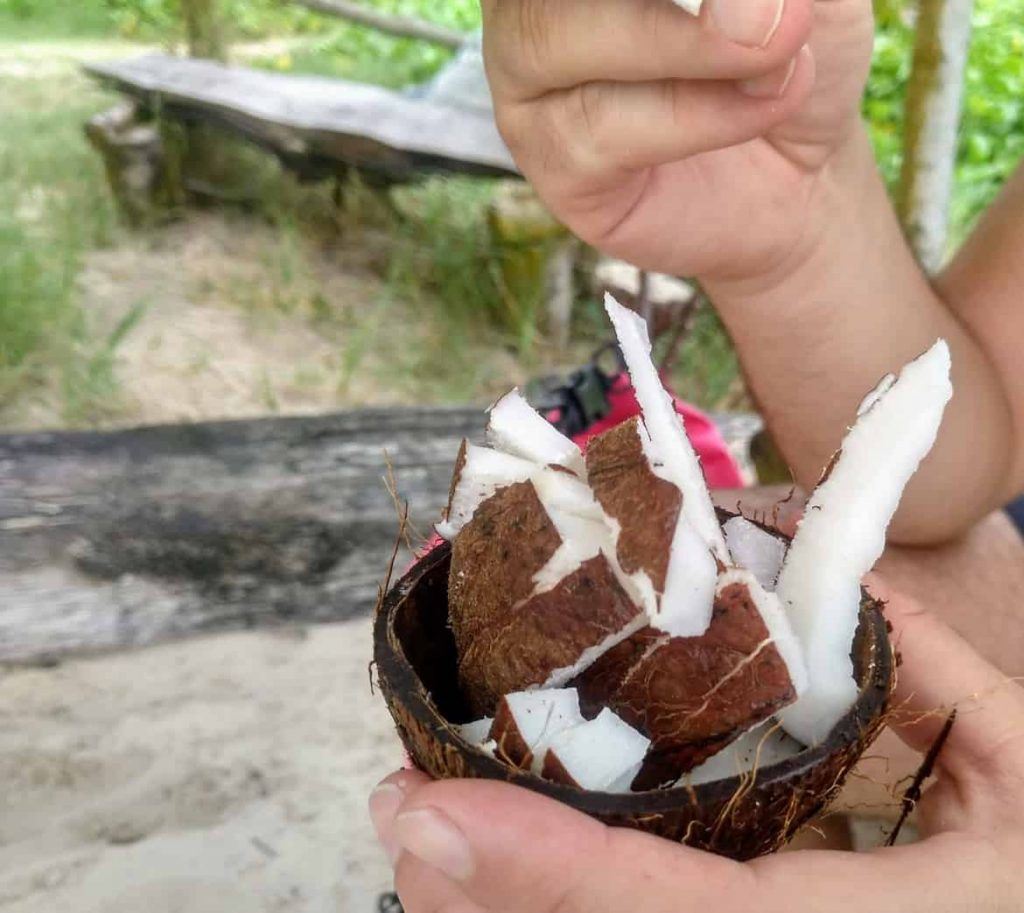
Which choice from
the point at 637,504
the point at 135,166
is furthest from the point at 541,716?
the point at 135,166

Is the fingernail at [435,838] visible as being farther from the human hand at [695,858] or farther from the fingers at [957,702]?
the fingers at [957,702]

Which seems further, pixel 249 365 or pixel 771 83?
pixel 249 365

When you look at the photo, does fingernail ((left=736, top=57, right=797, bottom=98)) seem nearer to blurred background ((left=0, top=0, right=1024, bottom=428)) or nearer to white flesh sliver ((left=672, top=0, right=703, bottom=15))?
white flesh sliver ((left=672, top=0, right=703, bottom=15))

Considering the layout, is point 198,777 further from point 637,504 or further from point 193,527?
point 637,504

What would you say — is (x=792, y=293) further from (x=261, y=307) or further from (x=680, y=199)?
(x=261, y=307)

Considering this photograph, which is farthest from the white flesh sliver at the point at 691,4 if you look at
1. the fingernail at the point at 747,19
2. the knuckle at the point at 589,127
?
the knuckle at the point at 589,127
